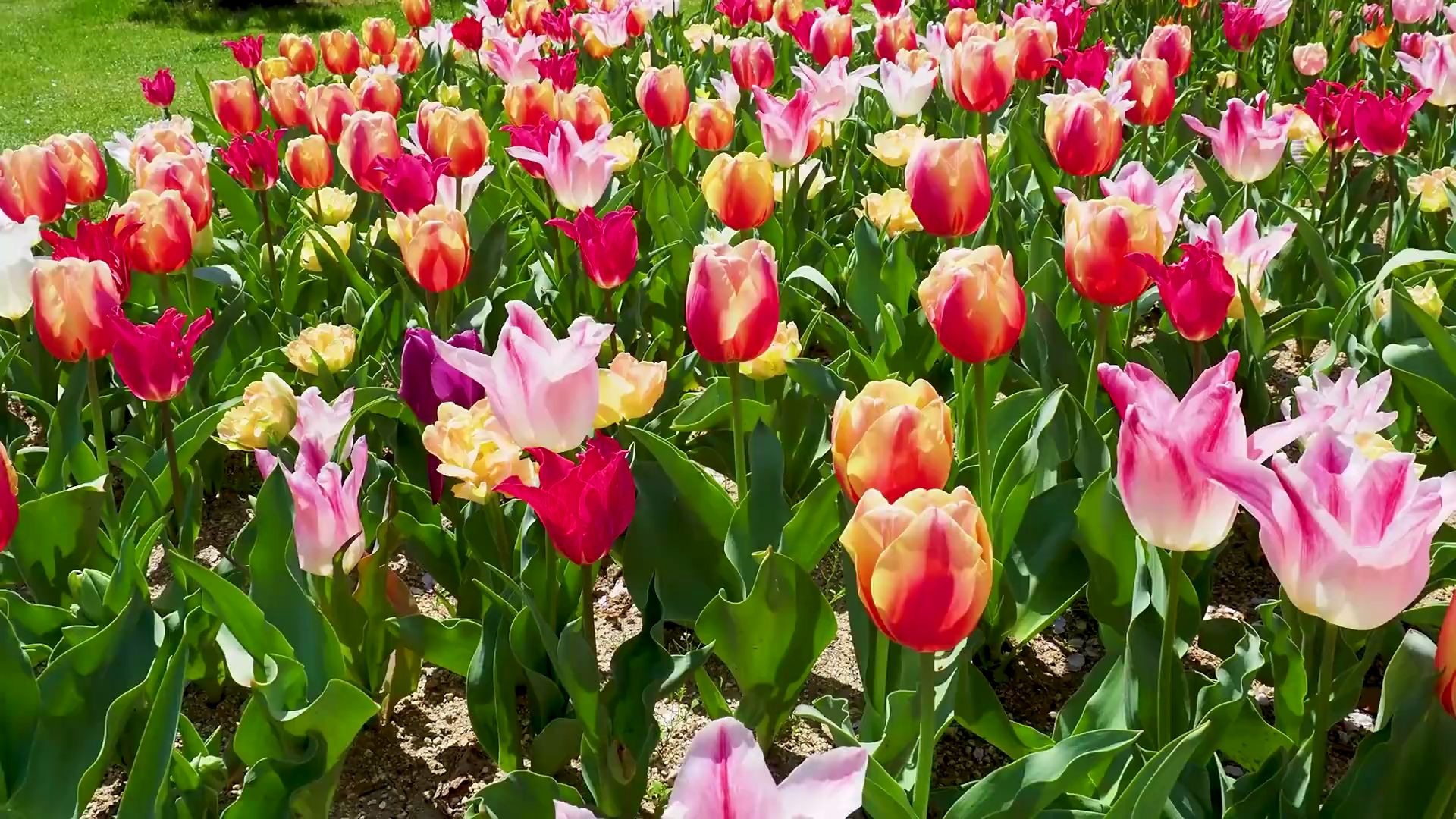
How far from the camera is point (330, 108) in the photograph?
11.1 feet

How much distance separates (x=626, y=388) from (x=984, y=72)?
1.76m

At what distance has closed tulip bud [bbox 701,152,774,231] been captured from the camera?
239 cm

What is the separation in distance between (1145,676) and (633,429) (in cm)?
73

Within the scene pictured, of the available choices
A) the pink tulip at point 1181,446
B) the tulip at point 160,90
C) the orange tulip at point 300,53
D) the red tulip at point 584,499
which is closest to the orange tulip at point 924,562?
the pink tulip at point 1181,446

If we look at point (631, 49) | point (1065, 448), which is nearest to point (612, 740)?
point (1065, 448)

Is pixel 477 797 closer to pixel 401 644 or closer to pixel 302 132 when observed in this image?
pixel 401 644

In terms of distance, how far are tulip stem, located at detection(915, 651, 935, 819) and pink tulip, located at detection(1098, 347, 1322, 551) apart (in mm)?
255

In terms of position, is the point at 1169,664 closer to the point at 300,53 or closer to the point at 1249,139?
the point at 1249,139

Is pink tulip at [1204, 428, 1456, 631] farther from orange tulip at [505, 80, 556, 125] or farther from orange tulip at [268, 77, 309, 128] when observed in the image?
orange tulip at [268, 77, 309, 128]

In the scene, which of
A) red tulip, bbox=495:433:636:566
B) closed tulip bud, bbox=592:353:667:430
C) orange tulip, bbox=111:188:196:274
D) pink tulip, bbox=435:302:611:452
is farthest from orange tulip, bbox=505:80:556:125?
red tulip, bbox=495:433:636:566

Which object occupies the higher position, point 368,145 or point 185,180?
point 185,180

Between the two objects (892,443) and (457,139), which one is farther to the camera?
(457,139)

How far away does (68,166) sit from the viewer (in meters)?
2.83

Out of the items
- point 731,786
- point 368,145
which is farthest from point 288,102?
point 731,786
